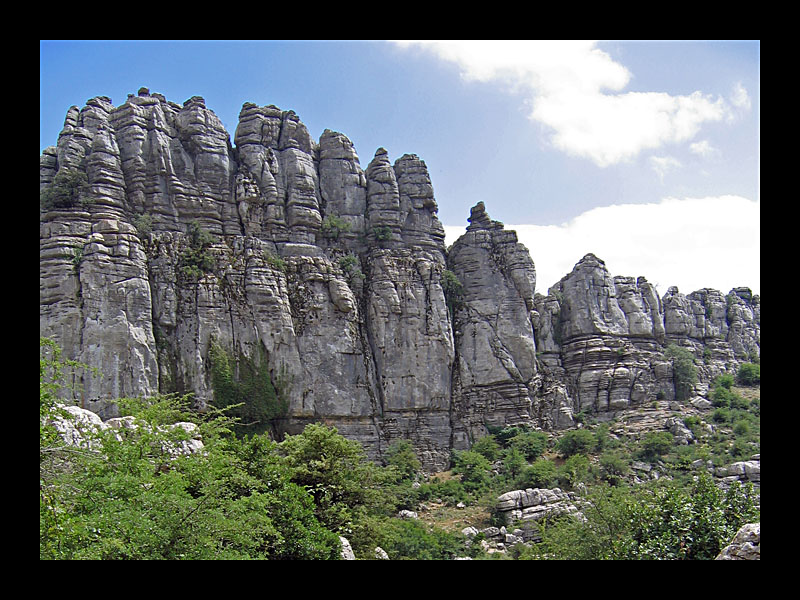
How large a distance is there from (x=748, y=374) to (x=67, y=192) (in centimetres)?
4034

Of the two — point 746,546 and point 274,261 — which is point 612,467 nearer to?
point 274,261

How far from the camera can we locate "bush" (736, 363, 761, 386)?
4250 cm

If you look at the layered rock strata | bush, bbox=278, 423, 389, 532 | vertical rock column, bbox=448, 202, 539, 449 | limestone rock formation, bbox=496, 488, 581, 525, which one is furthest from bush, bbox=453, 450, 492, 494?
bush, bbox=278, 423, 389, 532

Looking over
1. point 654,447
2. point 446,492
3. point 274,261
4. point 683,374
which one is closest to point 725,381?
point 683,374

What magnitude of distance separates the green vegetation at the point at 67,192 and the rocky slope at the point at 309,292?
0.15 metres

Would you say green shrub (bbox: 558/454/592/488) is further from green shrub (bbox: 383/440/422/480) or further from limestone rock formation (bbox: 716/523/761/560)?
limestone rock formation (bbox: 716/523/761/560)

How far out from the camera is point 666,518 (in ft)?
43.3

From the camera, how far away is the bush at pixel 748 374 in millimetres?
42500

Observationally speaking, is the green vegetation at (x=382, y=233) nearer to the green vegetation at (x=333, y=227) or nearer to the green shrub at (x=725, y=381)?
the green vegetation at (x=333, y=227)

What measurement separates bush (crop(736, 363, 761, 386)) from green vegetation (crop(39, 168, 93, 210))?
129 ft

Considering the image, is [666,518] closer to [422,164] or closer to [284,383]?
[284,383]

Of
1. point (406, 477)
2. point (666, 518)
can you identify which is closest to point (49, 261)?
point (406, 477)
